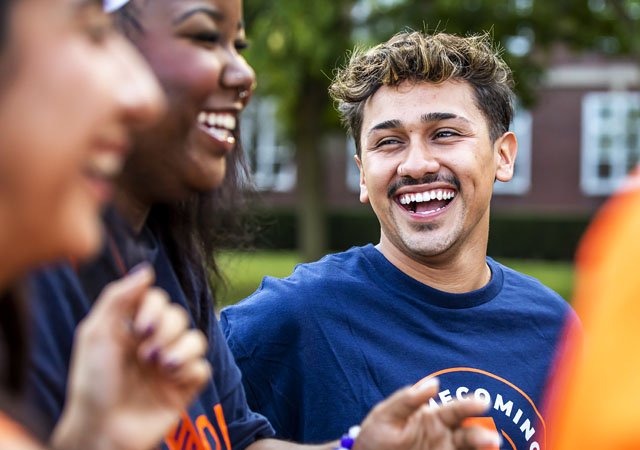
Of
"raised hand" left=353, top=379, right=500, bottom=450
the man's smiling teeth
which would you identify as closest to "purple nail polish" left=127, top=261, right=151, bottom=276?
"raised hand" left=353, top=379, right=500, bottom=450

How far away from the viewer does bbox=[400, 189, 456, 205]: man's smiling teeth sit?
2.50m

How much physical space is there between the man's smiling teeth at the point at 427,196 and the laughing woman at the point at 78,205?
149cm

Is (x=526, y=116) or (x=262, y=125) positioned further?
(x=526, y=116)

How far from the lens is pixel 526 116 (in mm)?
Answer: 21500

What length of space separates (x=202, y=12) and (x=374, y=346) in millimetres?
1288

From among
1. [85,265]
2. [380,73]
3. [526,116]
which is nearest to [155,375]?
[85,265]

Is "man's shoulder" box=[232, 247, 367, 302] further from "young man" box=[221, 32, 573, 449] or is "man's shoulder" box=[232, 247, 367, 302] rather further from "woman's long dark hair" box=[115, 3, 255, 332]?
"woman's long dark hair" box=[115, 3, 255, 332]

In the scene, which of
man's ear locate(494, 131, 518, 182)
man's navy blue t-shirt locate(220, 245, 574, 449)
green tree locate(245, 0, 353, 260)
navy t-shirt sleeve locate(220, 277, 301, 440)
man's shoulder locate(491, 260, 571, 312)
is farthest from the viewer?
green tree locate(245, 0, 353, 260)

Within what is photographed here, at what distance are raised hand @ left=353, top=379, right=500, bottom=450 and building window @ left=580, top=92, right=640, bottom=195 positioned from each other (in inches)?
846

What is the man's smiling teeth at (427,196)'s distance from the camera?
2496 mm

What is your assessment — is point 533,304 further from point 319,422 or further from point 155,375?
point 155,375

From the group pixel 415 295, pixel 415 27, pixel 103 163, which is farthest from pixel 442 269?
pixel 415 27

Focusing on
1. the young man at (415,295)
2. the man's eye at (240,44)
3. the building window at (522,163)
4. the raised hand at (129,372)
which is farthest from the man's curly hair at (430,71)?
the building window at (522,163)

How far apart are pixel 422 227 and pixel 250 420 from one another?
988 millimetres
